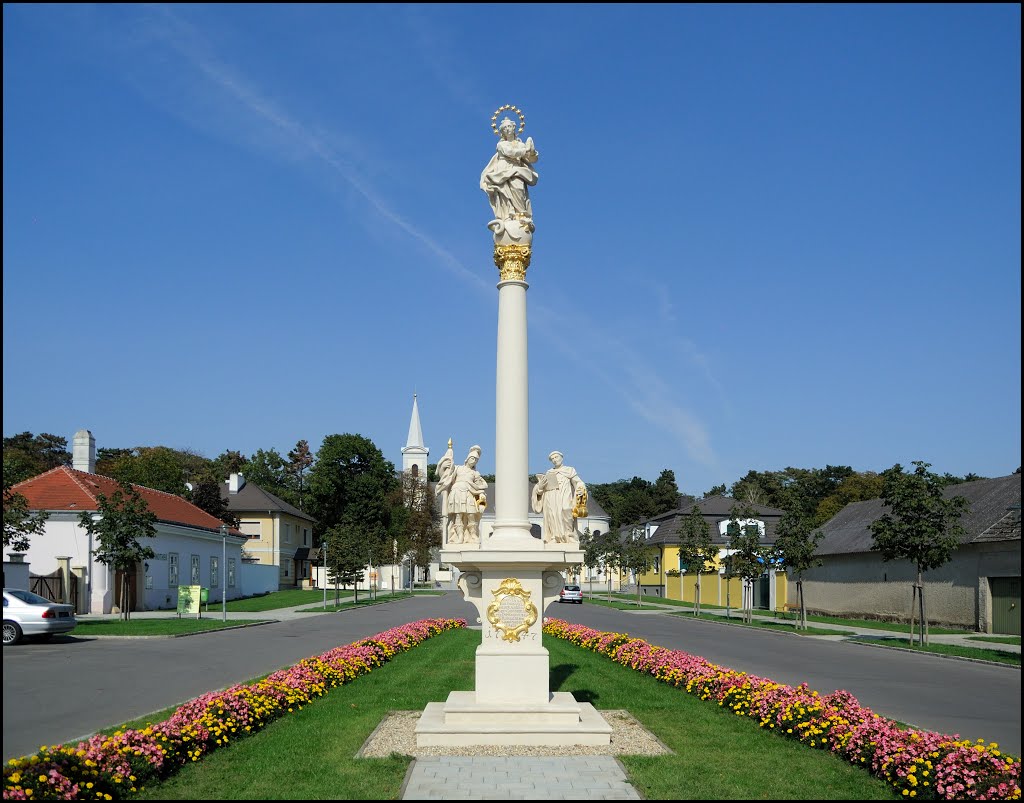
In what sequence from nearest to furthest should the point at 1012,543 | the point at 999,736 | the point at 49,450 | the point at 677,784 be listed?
the point at 677,784, the point at 999,736, the point at 1012,543, the point at 49,450

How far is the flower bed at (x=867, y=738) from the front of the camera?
316 inches

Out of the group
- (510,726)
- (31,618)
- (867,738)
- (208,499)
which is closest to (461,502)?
(510,726)

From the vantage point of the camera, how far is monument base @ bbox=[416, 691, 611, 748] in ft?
35.3

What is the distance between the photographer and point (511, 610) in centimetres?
1198

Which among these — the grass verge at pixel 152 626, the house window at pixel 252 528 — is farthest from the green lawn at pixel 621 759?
the house window at pixel 252 528

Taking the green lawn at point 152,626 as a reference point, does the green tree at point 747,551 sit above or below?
above

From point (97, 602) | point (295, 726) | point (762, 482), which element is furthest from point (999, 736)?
point (762, 482)

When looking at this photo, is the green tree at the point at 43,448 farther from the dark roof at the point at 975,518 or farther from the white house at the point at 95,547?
the dark roof at the point at 975,518

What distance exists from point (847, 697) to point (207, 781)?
7.45 metres

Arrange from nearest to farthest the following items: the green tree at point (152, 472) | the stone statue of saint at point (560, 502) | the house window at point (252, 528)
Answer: the stone statue of saint at point (560, 502), the green tree at point (152, 472), the house window at point (252, 528)

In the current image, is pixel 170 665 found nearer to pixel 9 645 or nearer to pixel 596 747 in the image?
pixel 9 645

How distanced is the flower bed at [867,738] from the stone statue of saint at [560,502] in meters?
Result: 3.40

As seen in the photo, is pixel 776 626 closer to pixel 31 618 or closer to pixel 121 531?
pixel 121 531

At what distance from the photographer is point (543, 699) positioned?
11.7 meters
